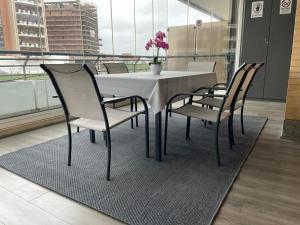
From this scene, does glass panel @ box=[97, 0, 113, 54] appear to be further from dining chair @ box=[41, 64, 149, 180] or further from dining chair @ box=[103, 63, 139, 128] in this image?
dining chair @ box=[41, 64, 149, 180]

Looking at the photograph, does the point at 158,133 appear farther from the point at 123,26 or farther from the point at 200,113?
the point at 123,26

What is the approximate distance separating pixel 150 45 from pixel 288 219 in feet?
6.55

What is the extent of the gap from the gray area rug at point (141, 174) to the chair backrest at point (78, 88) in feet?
1.68

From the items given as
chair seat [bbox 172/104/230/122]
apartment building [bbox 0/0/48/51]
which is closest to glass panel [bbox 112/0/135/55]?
apartment building [bbox 0/0/48/51]

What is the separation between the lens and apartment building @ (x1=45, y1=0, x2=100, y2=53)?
3469 mm

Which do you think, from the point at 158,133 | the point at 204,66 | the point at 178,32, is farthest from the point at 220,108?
the point at 178,32

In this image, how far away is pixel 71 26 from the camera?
3797mm

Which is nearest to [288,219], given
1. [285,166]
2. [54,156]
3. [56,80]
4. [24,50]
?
[285,166]

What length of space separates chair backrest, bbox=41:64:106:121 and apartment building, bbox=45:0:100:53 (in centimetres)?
195

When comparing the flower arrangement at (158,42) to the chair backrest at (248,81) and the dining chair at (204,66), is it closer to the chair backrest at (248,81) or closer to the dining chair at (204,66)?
the chair backrest at (248,81)

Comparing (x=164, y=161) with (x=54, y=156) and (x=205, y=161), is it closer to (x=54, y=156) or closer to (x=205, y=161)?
(x=205, y=161)

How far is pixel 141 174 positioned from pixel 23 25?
2.62m

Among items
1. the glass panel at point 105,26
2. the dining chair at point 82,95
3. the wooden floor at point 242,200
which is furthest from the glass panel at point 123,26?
the wooden floor at point 242,200

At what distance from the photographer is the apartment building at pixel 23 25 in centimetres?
294
